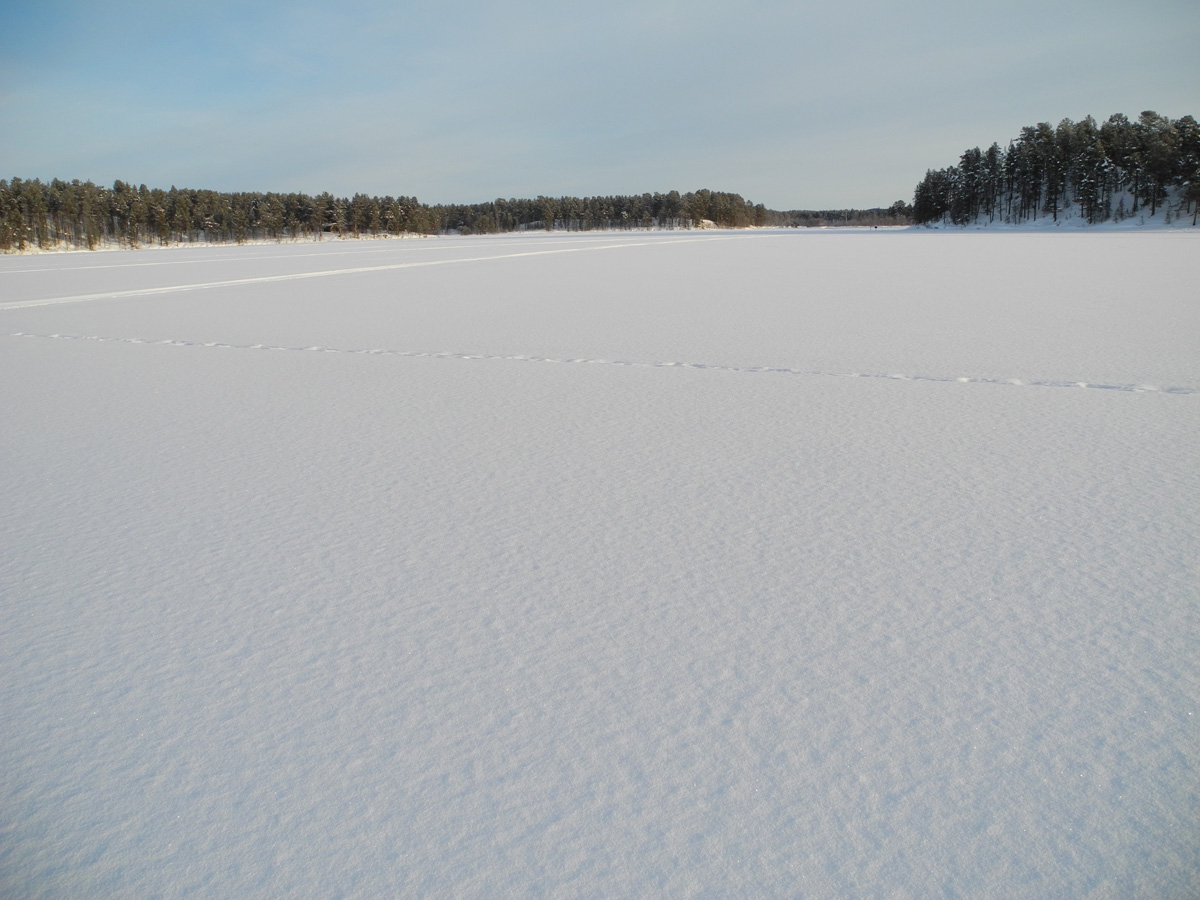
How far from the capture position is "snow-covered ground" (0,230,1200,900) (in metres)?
1.61

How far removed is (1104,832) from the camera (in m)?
1.62

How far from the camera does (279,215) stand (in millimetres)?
99125

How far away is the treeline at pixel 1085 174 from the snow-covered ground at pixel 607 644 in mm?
71088

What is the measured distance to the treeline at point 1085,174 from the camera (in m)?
60.6

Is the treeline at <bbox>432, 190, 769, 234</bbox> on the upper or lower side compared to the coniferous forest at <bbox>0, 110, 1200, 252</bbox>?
upper

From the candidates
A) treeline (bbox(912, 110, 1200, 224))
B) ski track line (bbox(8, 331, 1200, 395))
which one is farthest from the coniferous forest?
ski track line (bbox(8, 331, 1200, 395))

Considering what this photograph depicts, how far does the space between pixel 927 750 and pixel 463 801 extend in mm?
1164

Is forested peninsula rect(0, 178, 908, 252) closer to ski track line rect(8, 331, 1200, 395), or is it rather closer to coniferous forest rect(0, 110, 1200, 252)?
coniferous forest rect(0, 110, 1200, 252)

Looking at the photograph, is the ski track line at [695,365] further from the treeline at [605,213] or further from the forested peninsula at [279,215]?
the treeline at [605,213]

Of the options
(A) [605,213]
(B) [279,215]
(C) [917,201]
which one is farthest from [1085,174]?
(B) [279,215]

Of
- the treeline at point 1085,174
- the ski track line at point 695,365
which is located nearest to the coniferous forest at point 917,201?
the treeline at point 1085,174

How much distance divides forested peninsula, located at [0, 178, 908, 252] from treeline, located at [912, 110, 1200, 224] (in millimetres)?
53422

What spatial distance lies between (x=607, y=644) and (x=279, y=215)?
110960mm

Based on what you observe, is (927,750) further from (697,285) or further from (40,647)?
(697,285)
